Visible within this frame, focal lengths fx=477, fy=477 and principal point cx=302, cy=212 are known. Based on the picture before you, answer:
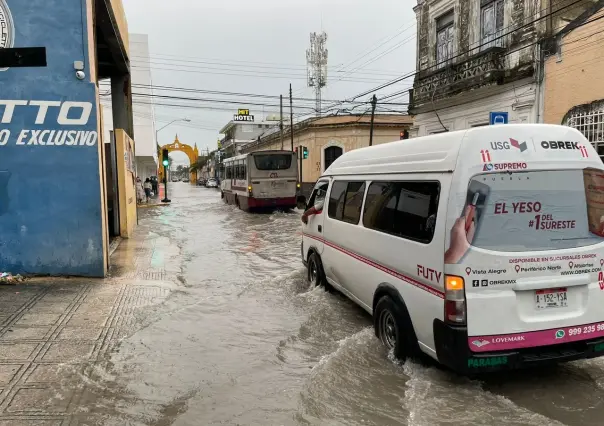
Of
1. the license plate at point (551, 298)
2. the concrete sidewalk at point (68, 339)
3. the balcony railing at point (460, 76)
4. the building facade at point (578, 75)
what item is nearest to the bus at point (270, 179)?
the balcony railing at point (460, 76)

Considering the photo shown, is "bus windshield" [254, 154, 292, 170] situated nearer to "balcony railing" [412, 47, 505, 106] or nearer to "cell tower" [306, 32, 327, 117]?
"balcony railing" [412, 47, 505, 106]

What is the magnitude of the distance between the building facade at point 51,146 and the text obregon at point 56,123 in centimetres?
1

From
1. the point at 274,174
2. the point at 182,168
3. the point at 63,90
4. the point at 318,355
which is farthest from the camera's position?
the point at 182,168

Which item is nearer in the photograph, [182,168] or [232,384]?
[232,384]

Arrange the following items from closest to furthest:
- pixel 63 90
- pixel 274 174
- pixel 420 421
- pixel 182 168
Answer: pixel 420 421 → pixel 63 90 → pixel 274 174 → pixel 182 168

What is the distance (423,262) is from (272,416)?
5.83 feet

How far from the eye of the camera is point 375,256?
5137 mm

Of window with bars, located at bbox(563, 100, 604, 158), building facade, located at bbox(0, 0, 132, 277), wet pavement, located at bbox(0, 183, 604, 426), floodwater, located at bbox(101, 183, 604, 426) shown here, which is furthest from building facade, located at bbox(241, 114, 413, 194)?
floodwater, located at bbox(101, 183, 604, 426)

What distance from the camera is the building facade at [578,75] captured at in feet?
37.8

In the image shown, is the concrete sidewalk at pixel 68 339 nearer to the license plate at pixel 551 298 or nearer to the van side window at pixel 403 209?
the van side window at pixel 403 209

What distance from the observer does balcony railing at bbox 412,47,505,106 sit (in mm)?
14961

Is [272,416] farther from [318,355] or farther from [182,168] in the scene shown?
[182,168]

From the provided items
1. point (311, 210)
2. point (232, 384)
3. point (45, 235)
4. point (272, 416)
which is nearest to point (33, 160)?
point (45, 235)

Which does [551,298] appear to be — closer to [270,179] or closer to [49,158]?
[49,158]
